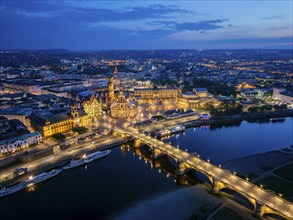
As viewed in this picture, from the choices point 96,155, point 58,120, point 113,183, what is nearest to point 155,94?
point 58,120

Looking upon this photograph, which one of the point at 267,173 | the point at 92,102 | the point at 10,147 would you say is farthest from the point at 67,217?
the point at 92,102

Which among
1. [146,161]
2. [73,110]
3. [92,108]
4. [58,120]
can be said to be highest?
[73,110]

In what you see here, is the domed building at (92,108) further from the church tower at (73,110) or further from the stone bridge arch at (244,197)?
the stone bridge arch at (244,197)

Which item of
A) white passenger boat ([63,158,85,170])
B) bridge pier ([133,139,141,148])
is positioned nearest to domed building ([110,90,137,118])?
bridge pier ([133,139,141,148])

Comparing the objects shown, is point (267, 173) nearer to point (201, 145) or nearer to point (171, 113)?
point (201, 145)

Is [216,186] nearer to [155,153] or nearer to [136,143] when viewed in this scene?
[155,153]

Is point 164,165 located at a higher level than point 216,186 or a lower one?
lower

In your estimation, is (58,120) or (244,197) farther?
(58,120)
